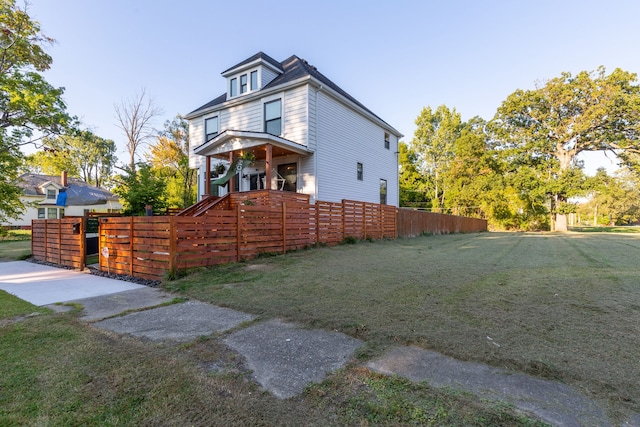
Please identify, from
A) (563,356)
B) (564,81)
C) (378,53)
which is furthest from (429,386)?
(564,81)

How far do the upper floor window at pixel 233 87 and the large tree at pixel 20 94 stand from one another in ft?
23.7

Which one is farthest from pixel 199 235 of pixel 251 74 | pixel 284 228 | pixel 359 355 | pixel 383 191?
pixel 383 191

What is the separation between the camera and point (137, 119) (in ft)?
84.0

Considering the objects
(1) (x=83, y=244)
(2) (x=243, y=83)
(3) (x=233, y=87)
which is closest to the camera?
(1) (x=83, y=244)

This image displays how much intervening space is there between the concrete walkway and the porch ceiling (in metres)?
6.85

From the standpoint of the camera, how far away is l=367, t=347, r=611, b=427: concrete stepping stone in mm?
1759

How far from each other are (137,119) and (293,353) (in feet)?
95.4

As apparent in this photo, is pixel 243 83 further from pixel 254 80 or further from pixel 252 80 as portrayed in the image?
pixel 254 80

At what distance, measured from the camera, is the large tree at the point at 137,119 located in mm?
25188

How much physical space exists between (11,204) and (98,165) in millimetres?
32219

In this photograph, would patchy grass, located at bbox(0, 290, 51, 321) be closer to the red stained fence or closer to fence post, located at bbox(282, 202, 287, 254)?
the red stained fence

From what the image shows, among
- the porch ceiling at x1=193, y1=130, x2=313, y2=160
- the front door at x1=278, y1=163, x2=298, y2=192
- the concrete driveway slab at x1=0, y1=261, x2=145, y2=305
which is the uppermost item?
the porch ceiling at x1=193, y1=130, x2=313, y2=160

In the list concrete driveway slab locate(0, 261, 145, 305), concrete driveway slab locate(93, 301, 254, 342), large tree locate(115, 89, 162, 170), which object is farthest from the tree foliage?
large tree locate(115, 89, 162, 170)

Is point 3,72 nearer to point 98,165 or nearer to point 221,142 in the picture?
point 221,142
